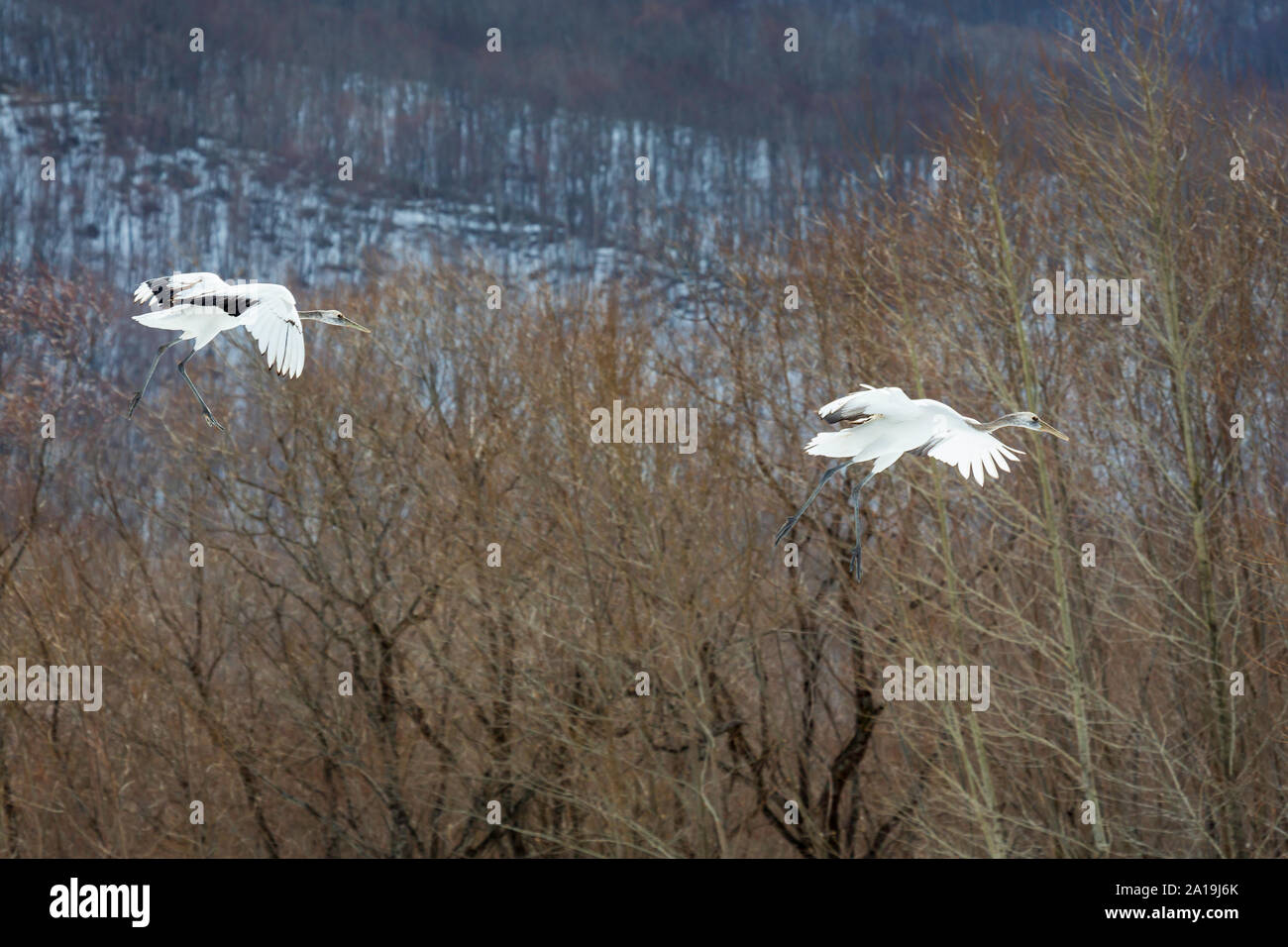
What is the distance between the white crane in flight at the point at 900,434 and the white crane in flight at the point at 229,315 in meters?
2.17

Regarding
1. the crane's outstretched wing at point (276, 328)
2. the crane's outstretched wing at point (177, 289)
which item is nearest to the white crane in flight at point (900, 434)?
the crane's outstretched wing at point (276, 328)

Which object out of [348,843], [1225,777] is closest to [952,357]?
[1225,777]

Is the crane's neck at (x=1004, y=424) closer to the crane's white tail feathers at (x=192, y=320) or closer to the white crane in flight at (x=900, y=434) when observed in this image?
the white crane in flight at (x=900, y=434)

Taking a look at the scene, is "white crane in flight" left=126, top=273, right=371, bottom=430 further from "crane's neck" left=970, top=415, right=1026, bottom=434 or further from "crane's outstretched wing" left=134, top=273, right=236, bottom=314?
"crane's neck" left=970, top=415, right=1026, bottom=434

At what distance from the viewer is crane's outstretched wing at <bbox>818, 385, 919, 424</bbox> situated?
575 centimetres

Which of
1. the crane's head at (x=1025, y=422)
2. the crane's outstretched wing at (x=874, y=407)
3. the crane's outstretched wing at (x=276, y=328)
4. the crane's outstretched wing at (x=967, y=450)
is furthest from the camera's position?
the crane's head at (x=1025, y=422)

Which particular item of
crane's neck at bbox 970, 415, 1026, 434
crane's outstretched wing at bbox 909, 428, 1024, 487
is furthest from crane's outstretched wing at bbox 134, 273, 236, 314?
crane's neck at bbox 970, 415, 1026, 434

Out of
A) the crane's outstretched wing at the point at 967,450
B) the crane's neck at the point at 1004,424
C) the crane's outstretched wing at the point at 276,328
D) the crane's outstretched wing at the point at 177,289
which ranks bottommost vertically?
the crane's outstretched wing at the point at 967,450

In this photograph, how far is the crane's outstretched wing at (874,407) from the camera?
5750 mm

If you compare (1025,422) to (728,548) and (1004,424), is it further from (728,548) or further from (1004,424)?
(728,548)

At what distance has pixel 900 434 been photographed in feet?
19.2

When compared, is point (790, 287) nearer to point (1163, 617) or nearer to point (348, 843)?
point (1163, 617)

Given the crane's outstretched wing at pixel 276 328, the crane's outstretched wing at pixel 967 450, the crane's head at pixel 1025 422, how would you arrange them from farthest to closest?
1. the crane's head at pixel 1025 422
2. the crane's outstretched wing at pixel 967 450
3. the crane's outstretched wing at pixel 276 328

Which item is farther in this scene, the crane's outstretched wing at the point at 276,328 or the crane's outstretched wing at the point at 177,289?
the crane's outstretched wing at the point at 177,289
